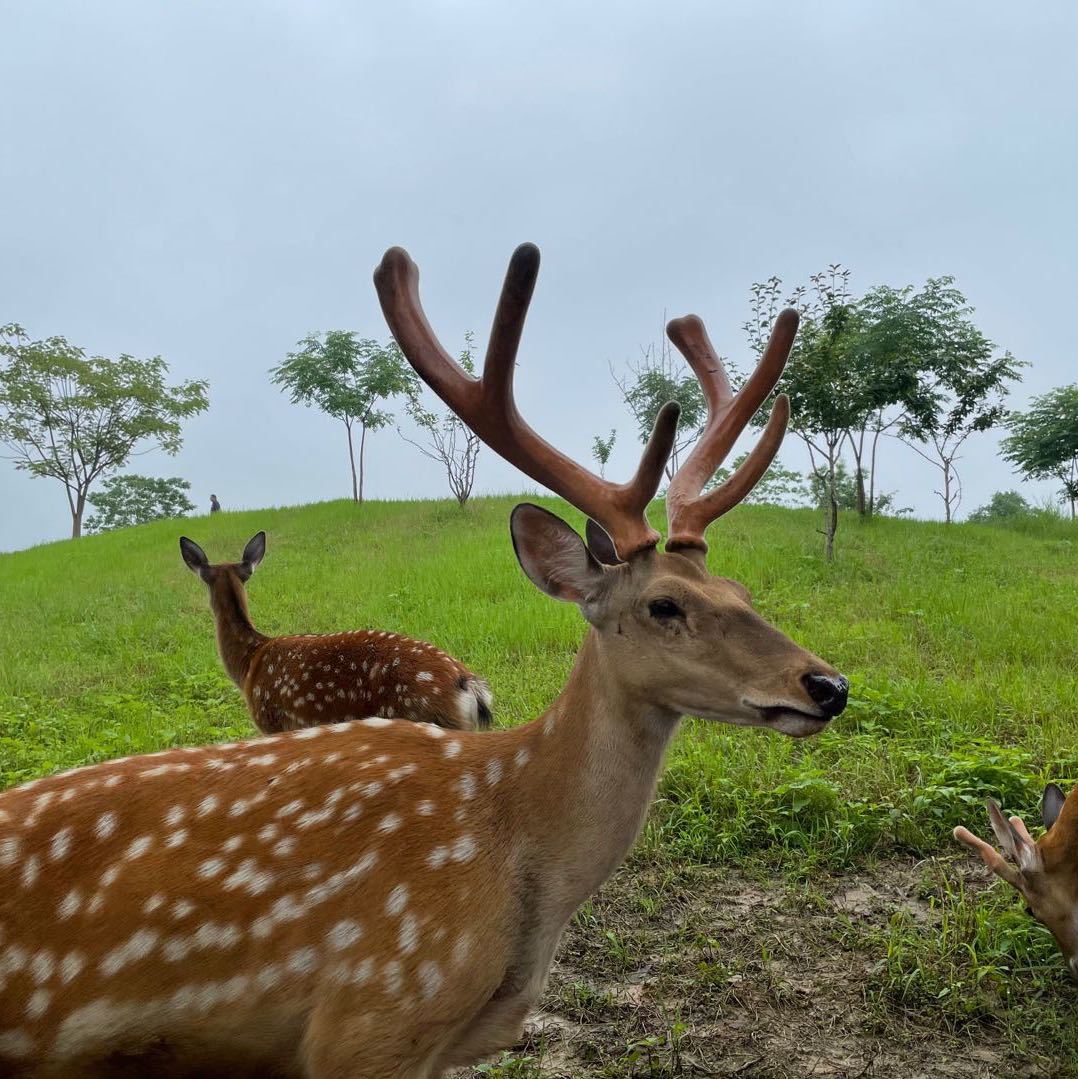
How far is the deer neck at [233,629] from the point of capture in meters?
5.64

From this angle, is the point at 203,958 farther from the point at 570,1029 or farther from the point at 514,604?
the point at 514,604

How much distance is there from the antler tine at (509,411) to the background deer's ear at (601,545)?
0.10ft

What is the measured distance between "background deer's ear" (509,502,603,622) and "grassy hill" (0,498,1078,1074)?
1844 millimetres

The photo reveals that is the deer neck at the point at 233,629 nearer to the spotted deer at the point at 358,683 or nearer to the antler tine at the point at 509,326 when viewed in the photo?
the spotted deer at the point at 358,683

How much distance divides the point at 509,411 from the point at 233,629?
372cm

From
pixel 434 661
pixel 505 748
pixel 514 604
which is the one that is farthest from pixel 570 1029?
pixel 514 604

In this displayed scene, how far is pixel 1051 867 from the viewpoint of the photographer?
301cm

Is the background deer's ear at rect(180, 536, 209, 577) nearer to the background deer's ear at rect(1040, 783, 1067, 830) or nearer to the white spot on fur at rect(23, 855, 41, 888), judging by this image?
the white spot on fur at rect(23, 855, 41, 888)

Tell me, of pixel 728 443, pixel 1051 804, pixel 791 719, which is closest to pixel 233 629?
pixel 728 443

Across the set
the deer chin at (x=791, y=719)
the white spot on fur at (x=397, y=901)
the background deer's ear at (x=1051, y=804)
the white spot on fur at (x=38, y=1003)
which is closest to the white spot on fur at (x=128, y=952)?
the white spot on fur at (x=38, y=1003)

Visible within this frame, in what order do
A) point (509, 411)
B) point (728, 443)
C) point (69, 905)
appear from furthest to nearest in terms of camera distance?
1. point (728, 443)
2. point (509, 411)
3. point (69, 905)

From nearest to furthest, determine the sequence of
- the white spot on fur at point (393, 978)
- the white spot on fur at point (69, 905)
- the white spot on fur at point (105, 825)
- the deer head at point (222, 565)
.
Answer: the white spot on fur at point (393, 978) → the white spot on fur at point (69, 905) → the white spot on fur at point (105, 825) → the deer head at point (222, 565)

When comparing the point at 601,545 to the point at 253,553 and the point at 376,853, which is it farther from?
the point at 253,553

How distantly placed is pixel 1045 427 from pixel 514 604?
71.3 feet
